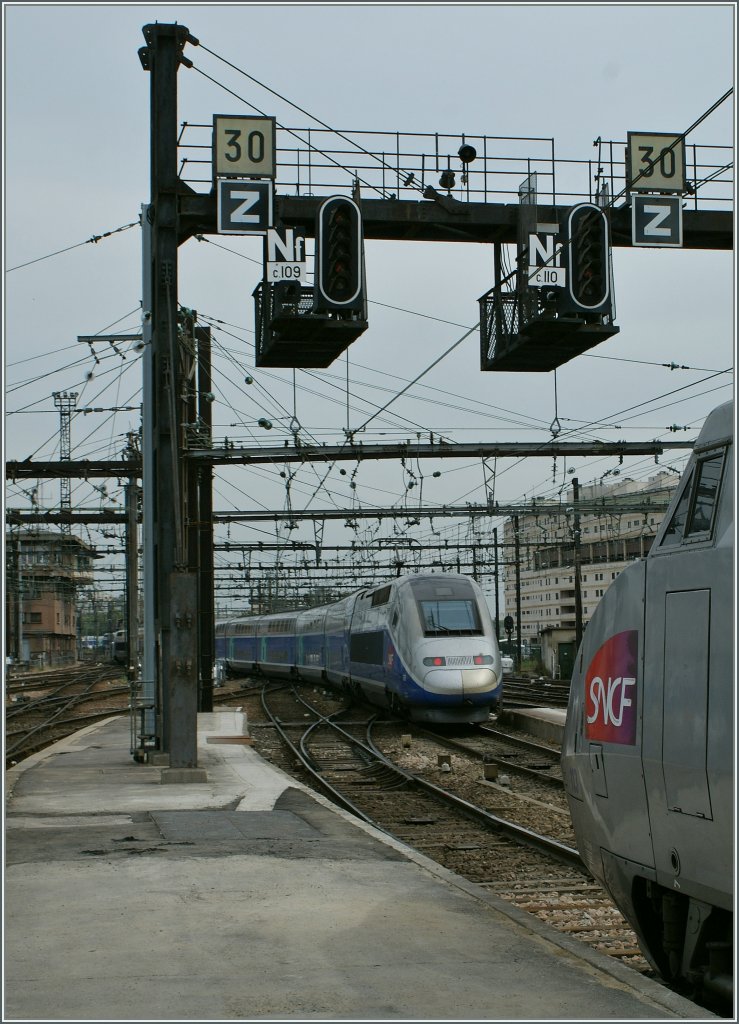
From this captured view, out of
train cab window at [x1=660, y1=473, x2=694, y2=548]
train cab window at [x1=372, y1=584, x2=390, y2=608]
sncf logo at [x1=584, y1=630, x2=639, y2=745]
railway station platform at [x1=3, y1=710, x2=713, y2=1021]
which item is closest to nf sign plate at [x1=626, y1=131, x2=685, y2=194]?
railway station platform at [x1=3, y1=710, x2=713, y2=1021]

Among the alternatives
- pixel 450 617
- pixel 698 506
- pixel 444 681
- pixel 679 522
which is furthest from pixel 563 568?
pixel 698 506

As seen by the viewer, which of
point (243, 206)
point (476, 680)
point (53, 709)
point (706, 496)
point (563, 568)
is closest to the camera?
point (706, 496)

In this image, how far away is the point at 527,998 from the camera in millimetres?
5730

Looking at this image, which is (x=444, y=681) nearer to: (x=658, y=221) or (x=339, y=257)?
(x=658, y=221)

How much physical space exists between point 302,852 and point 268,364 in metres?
6.50

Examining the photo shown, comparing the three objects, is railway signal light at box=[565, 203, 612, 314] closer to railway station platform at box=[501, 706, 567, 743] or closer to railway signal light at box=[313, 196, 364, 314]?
railway signal light at box=[313, 196, 364, 314]

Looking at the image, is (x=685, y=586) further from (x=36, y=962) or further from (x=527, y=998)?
(x=36, y=962)

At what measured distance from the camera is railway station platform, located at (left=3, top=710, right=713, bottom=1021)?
5621mm

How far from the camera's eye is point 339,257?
45.2 ft

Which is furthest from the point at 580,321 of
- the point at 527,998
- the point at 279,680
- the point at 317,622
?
the point at 279,680

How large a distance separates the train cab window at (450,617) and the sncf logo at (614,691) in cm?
1791

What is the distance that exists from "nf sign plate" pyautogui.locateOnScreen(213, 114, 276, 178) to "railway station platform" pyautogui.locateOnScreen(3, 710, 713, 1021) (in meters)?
7.91

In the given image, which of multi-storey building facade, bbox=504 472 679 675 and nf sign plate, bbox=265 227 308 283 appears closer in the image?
nf sign plate, bbox=265 227 308 283

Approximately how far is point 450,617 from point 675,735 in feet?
63.9
